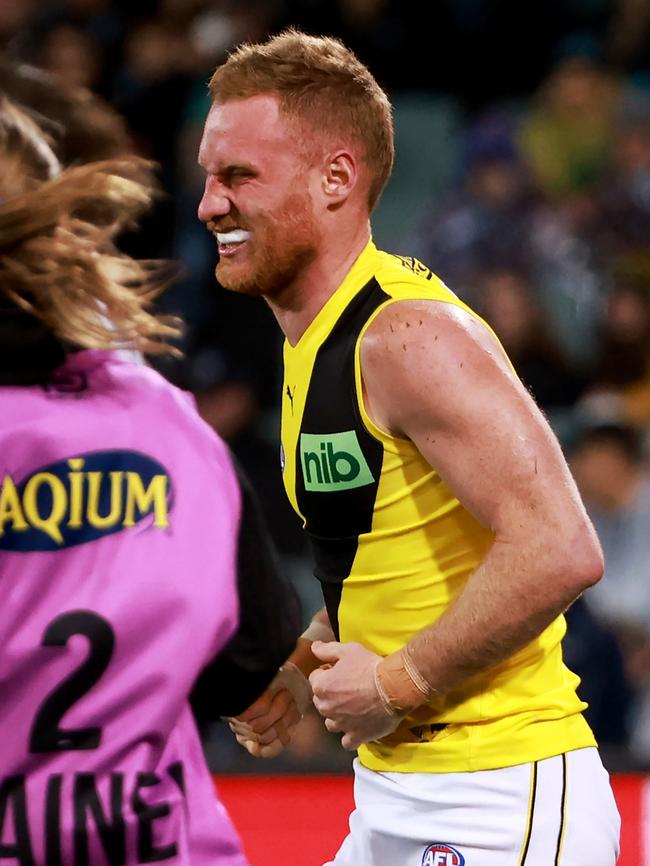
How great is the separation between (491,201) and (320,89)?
4.11m

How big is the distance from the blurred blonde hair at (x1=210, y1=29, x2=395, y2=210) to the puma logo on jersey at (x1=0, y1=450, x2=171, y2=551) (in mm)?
996

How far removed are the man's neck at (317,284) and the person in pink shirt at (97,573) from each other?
79cm

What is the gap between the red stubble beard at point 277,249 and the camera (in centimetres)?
232

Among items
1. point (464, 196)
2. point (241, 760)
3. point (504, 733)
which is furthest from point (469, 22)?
point (504, 733)

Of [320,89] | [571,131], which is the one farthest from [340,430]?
[571,131]

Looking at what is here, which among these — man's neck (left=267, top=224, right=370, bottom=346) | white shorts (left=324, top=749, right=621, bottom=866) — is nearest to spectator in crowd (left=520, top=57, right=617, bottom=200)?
man's neck (left=267, top=224, right=370, bottom=346)

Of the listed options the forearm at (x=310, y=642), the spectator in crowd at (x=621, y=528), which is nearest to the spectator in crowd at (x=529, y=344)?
the spectator in crowd at (x=621, y=528)

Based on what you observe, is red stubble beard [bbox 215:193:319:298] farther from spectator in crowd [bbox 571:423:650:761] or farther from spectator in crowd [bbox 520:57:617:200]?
spectator in crowd [bbox 520:57:617:200]

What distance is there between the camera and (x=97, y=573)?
148 centimetres

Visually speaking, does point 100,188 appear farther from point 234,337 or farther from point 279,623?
point 234,337

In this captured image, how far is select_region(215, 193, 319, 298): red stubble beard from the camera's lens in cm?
232

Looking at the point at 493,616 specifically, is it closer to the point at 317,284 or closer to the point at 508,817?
the point at 508,817

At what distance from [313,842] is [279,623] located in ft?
6.89

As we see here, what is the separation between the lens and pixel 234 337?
623cm
